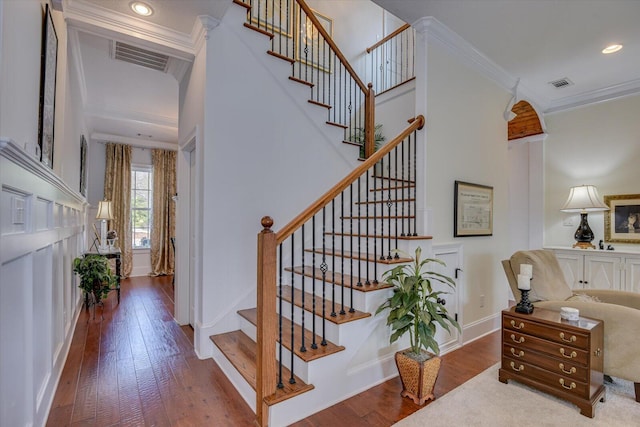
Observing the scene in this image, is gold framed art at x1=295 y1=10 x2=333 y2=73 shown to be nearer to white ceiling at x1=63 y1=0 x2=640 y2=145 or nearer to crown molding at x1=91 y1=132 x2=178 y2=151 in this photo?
white ceiling at x1=63 y1=0 x2=640 y2=145

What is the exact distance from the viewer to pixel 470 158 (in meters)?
3.31

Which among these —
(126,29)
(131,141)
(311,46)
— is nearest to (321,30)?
(311,46)

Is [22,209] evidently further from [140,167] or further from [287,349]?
[140,167]

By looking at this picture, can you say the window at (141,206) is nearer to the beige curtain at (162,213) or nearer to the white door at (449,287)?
the beige curtain at (162,213)

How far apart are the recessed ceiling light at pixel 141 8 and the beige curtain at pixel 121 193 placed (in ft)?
15.5

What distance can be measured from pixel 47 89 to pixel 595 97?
5.89 metres

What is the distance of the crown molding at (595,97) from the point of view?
150 inches

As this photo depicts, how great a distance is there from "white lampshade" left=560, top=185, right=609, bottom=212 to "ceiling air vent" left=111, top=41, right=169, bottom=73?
5.24 meters

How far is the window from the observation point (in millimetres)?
6805

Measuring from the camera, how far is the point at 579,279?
3.94m

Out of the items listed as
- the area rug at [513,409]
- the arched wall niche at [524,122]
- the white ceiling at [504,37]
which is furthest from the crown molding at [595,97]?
the area rug at [513,409]

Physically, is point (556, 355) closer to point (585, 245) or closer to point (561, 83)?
point (585, 245)

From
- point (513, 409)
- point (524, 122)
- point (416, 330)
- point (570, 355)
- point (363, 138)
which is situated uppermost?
point (524, 122)

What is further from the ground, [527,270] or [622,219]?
[622,219]
